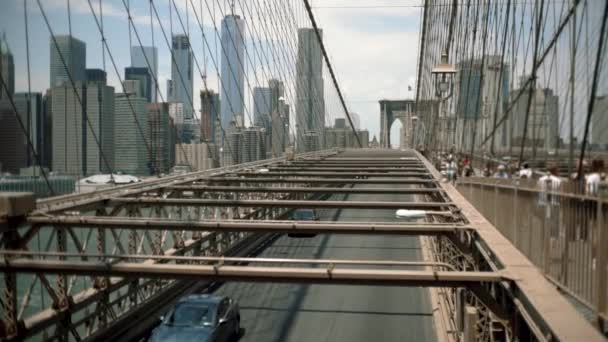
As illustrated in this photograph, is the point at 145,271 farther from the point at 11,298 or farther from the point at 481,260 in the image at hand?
the point at 481,260

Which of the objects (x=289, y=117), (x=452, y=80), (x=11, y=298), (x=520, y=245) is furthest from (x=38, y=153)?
(x=289, y=117)

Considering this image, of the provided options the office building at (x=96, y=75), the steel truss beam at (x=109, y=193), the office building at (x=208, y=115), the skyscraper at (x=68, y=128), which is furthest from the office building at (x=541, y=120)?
the office building at (x=208, y=115)

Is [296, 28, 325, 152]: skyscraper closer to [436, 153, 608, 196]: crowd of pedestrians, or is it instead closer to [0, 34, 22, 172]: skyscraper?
[436, 153, 608, 196]: crowd of pedestrians

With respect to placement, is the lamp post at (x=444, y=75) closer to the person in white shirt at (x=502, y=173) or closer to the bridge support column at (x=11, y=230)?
the person in white shirt at (x=502, y=173)

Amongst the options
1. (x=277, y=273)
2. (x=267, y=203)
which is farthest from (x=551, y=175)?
(x=267, y=203)

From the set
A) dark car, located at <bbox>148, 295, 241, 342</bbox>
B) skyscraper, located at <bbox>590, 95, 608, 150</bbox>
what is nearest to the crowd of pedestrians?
skyscraper, located at <bbox>590, 95, 608, 150</bbox>

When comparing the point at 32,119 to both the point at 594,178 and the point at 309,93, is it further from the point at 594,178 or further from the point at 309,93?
the point at 309,93
